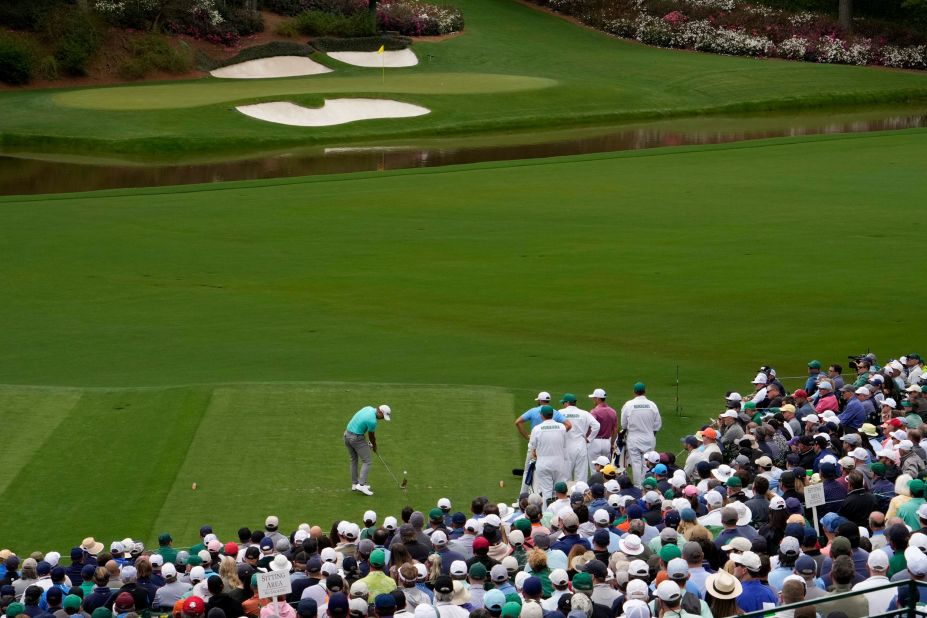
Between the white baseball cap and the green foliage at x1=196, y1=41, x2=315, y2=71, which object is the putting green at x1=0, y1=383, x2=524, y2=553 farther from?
the green foliage at x1=196, y1=41, x2=315, y2=71

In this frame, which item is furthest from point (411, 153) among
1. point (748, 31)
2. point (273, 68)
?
point (748, 31)

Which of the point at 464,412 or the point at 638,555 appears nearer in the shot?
the point at 638,555

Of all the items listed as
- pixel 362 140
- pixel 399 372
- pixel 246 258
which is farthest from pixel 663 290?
pixel 362 140

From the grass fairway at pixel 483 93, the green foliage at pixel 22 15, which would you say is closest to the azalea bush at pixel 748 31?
the grass fairway at pixel 483 93

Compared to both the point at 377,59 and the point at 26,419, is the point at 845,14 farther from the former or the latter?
the point at 26,419

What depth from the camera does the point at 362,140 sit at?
189 ft

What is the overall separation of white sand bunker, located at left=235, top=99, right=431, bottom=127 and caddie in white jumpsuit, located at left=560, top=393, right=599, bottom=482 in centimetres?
4351

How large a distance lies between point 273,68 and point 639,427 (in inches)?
2211

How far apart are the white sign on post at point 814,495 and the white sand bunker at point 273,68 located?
60535 mm

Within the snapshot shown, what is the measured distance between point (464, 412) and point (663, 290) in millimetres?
9272

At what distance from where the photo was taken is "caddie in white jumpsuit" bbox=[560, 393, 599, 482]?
16984mm

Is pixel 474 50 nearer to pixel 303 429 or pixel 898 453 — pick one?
pixel 303 429

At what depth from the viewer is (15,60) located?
63.7 meters

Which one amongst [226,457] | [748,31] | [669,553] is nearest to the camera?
[669,553]
